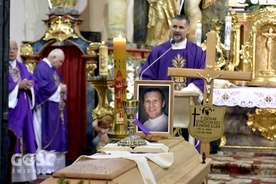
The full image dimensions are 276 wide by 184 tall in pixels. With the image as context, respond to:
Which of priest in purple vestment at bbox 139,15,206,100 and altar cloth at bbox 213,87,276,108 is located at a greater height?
priest in purple vestment at bbox 139,15,206,100

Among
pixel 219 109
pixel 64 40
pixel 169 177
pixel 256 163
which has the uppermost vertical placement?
pixel 64 40

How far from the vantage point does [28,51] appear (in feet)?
35.4

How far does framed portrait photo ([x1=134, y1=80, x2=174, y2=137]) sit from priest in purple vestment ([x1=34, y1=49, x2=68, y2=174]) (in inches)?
198

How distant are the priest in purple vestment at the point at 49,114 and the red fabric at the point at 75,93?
956 mm

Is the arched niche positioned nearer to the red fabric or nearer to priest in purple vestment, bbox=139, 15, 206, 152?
the red fabric

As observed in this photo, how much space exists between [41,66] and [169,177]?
20.3 ft

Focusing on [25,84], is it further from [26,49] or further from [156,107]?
[156,107]

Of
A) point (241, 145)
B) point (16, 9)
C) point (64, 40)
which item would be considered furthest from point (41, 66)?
point (241, 145)

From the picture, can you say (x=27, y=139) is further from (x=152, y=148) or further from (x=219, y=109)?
(x=152, y=148)

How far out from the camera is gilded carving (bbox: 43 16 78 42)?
1071cm

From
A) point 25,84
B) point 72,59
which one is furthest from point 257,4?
point 25,84

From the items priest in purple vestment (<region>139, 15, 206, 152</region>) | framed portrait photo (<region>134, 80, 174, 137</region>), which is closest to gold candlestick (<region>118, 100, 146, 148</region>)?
framed portrait photo (<region>134, 80, 174, 137</region>)

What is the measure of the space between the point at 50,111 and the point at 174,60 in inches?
131

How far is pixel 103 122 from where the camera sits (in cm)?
938
